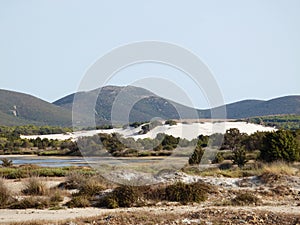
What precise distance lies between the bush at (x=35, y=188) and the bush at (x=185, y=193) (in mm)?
5155

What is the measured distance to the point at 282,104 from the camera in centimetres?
16750

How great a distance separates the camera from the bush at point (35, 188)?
789 inches

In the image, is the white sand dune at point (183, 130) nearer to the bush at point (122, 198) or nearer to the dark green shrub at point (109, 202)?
the bush at point (122, 198)

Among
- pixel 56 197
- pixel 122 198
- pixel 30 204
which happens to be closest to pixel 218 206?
pixel 122 198

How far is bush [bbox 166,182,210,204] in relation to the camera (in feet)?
61.4

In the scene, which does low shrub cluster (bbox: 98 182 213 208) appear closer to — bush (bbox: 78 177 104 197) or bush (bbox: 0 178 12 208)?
bush (bbox: 78 177 104 197)

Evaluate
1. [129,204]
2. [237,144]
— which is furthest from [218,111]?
[237,144]

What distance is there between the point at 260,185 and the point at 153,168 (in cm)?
714

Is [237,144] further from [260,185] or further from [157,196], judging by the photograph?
[157,196]

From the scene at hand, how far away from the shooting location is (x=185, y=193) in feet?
61.9

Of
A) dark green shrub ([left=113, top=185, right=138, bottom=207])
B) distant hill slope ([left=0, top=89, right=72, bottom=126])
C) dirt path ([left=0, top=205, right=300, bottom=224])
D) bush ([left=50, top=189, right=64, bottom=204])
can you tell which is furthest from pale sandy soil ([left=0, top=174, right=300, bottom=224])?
distant hill slope ([left=0, top=89, right=72, bottom=126])

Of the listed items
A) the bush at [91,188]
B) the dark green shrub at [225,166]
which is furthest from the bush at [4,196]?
the dark green shrub at [225,166]

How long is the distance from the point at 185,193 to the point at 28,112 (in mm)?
133840

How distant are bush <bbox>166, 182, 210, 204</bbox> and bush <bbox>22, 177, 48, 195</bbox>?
16.9 ft
